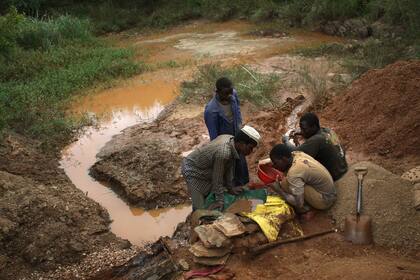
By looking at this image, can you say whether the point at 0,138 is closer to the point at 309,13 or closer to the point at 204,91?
the point at 204,91

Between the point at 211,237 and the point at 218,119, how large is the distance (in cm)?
158

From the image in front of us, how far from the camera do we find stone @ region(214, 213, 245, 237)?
454 cm

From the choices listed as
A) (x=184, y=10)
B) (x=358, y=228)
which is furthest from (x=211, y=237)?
(x=184, y=10)

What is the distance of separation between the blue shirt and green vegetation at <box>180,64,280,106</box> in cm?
390

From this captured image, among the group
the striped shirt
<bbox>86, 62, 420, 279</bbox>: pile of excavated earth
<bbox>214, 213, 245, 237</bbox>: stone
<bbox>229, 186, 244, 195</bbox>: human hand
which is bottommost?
<bbox>86, 62, 420, 279</bbox>: pile of excavated earth

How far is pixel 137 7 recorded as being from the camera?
76.4 ft

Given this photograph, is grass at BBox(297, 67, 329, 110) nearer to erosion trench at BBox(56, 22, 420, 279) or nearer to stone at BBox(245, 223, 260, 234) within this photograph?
erosion trench at BBox(56, 22, 420, 279)

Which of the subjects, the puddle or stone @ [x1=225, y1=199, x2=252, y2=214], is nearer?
stone @ [x1=225, y1=199, x2=252, y2=214]

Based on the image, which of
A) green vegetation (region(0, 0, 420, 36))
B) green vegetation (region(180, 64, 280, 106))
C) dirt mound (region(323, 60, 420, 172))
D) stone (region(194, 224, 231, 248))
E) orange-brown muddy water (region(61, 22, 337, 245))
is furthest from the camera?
green vegetation (region(0, 0, 420, 36))

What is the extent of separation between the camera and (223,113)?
557 cm

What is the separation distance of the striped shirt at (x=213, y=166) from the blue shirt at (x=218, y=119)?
0.65m

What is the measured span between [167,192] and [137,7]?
58.3 ft

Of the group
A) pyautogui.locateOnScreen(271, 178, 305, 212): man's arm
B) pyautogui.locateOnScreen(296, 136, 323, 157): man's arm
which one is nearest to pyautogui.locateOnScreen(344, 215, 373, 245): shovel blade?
→ pyautogui.locateOnScreen(271, 178, 305, 212): man's arm

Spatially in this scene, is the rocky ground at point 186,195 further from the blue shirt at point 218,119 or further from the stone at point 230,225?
the blue shirt at point 218,119
